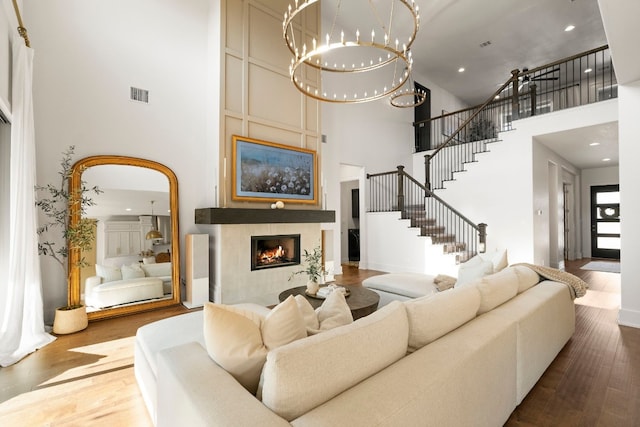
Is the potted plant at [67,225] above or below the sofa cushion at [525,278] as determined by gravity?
above

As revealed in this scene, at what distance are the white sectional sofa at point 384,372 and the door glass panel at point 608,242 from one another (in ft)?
31.4

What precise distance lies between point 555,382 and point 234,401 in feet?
8.22

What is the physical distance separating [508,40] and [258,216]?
7399 millimetres

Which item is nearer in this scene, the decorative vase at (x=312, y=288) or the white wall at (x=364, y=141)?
the decorative vase at (x=312, y=288)

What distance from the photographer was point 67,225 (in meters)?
3.69

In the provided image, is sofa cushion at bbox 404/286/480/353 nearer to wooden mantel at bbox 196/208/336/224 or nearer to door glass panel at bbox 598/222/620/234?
wooden mantel at bbox 196/208/336/224

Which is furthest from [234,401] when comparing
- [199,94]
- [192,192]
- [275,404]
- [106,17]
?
[106,17]

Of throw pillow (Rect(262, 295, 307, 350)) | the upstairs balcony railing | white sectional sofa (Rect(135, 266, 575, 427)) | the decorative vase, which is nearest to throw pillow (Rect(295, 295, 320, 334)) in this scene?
throw pillow (Rect(262, 295, 307, 350))

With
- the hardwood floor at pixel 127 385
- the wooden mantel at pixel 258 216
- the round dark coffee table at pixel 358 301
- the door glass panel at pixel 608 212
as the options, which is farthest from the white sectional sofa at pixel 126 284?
the door glass panel at pixel 608 212

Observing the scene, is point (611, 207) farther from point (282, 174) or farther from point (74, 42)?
point (74, 42)

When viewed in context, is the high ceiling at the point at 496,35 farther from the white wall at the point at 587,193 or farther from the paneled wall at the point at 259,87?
the white wall at the point at 587,193

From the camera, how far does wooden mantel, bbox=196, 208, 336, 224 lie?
425 cm

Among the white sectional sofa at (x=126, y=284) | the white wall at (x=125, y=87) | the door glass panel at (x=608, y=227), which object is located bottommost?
the white sectional sofa at (x=126, y=284)

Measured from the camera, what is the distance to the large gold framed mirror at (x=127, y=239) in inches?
149
